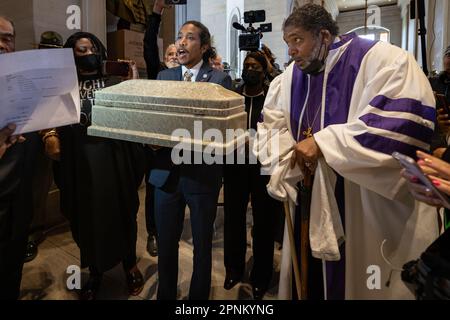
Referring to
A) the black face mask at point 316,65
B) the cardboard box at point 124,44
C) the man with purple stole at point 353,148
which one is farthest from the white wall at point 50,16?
the black face mask at point 316,65

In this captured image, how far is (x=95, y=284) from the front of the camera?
2.22 metres

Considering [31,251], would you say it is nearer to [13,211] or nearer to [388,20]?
[13,211]

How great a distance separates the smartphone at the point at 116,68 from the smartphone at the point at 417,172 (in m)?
1.58

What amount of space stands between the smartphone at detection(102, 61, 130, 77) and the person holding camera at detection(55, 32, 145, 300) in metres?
0.03

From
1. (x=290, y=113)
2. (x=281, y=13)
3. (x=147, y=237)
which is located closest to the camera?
(x=290, y=113)

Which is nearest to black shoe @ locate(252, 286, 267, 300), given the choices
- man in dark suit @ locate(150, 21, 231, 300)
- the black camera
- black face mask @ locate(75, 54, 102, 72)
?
man in dark suit @ locate(150, 21, 231, 300)

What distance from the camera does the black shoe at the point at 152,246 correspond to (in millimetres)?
2799

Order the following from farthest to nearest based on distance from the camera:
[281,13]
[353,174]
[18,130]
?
1. [281,13]
2. [18,130]
3. [353,174]

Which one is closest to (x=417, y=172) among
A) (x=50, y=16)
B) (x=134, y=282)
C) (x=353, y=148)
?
(x=353, y=148)

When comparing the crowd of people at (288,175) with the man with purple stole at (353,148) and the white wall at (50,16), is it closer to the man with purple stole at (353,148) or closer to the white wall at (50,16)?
the man with purple stole at (353,148)

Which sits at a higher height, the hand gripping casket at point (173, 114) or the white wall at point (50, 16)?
the white wall at point (50, 16)
